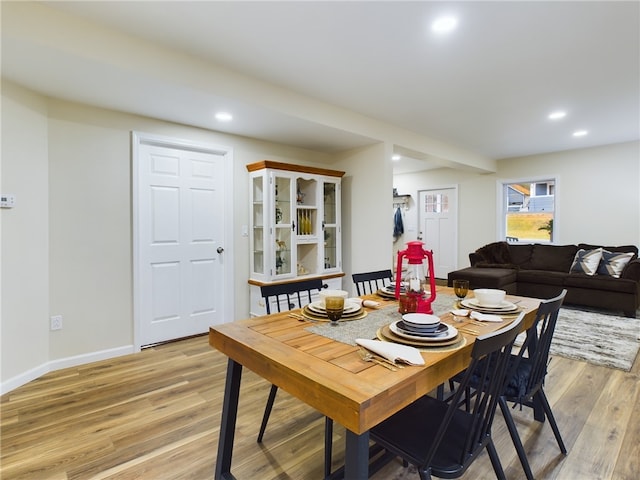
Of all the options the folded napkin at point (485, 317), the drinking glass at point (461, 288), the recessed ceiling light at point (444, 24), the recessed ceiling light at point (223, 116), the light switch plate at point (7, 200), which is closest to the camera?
the folded napkin at point (485, 317)

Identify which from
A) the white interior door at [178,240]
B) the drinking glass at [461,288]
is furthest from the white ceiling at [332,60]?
the drinking glass at [461,288]

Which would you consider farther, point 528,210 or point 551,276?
point 528,210

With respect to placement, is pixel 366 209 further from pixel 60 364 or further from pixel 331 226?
pixel 60 364

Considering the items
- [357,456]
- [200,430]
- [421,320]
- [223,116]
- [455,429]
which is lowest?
[200,430]

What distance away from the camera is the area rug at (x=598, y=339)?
9.62 feet

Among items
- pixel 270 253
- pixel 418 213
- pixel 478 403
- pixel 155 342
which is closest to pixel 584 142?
pixel 418 213

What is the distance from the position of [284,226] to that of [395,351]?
115 inches

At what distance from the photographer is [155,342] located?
3.31 metres

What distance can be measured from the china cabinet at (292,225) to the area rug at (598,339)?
2161 mm

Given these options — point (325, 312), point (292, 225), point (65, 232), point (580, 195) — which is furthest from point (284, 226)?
point (580, 195)

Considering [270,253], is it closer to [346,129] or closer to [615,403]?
[346,129]

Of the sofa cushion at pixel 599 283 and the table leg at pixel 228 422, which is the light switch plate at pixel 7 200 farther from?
the sofa cushion at pixel 599 283

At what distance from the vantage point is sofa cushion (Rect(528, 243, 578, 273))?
513 cm

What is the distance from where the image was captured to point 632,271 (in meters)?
4.15
